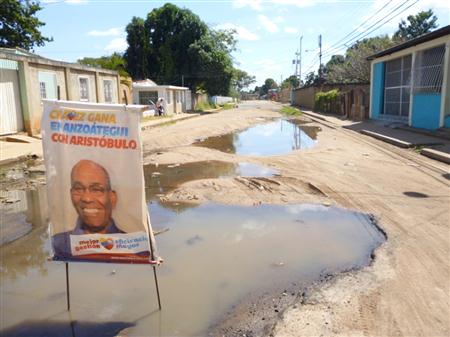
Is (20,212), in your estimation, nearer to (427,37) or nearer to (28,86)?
(28,86)

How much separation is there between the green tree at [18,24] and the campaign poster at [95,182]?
112 feet

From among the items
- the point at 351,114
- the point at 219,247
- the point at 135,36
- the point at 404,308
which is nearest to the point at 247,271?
the point at 219,247

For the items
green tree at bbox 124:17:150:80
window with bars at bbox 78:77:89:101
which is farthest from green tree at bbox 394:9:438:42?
window with bars at bbox 78:77:89:101

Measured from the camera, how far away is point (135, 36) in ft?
155

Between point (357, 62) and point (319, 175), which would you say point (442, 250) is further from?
point (357, 62)

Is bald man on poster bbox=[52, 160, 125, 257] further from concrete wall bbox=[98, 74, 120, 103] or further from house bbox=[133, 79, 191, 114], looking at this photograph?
house bbox=[133, 79, 191, 114]

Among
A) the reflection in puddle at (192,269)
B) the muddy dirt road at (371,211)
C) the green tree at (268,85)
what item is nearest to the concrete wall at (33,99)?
the muddy dirt road at (371,211)

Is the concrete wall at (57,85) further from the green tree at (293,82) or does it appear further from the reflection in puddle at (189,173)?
the green tree at (293,82)

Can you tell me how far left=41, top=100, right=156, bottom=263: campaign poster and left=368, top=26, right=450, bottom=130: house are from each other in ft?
50.7

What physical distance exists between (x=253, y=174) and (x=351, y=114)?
22.2 metres

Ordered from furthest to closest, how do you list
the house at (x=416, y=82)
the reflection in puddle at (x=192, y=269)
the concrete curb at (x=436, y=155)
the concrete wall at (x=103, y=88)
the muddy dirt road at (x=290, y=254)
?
the concrete wall at (x=103, y=88), the house at (x=416, y=82), the concrete curb at (x=436, y=155), the reflection in puddle at (x=192, y=269), the muddy dirt road at (x=290, y=254)

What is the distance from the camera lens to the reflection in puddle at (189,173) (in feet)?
29.4

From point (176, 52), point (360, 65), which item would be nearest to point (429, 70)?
point (360, 65)

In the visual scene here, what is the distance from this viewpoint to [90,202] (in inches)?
143
